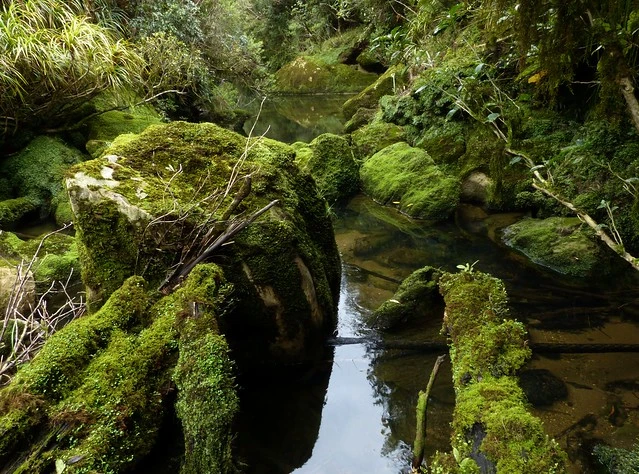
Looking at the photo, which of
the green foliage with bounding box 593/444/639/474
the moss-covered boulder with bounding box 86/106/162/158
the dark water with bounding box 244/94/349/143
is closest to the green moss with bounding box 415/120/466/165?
the dark water with bounding box 244/94/349/143

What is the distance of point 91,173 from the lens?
3250 millimetres

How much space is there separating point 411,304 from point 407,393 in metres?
0.97

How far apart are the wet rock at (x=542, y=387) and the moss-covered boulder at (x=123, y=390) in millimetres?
2411

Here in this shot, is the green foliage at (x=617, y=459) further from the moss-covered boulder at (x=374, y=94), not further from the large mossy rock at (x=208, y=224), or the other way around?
the moss-covered boulder at (x=374, y=94)

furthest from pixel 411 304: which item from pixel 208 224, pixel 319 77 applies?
pixel 319 77

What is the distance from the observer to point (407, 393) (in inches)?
142

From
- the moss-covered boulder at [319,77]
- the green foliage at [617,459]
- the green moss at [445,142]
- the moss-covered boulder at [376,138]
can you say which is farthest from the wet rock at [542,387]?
the moss-covered boulder at [319,77]

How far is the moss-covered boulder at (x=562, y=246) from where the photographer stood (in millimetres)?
5160

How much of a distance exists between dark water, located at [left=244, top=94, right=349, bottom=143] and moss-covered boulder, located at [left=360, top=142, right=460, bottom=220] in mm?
4529

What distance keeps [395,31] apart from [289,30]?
2500 centimetres

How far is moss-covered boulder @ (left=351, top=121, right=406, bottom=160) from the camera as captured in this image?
960 centimetres

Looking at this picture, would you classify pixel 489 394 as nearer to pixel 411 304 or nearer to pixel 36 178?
pixel 411 304

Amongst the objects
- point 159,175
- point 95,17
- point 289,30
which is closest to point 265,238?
point 159,175

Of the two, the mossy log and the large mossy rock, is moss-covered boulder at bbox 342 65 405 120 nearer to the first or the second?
the large mossy rock
